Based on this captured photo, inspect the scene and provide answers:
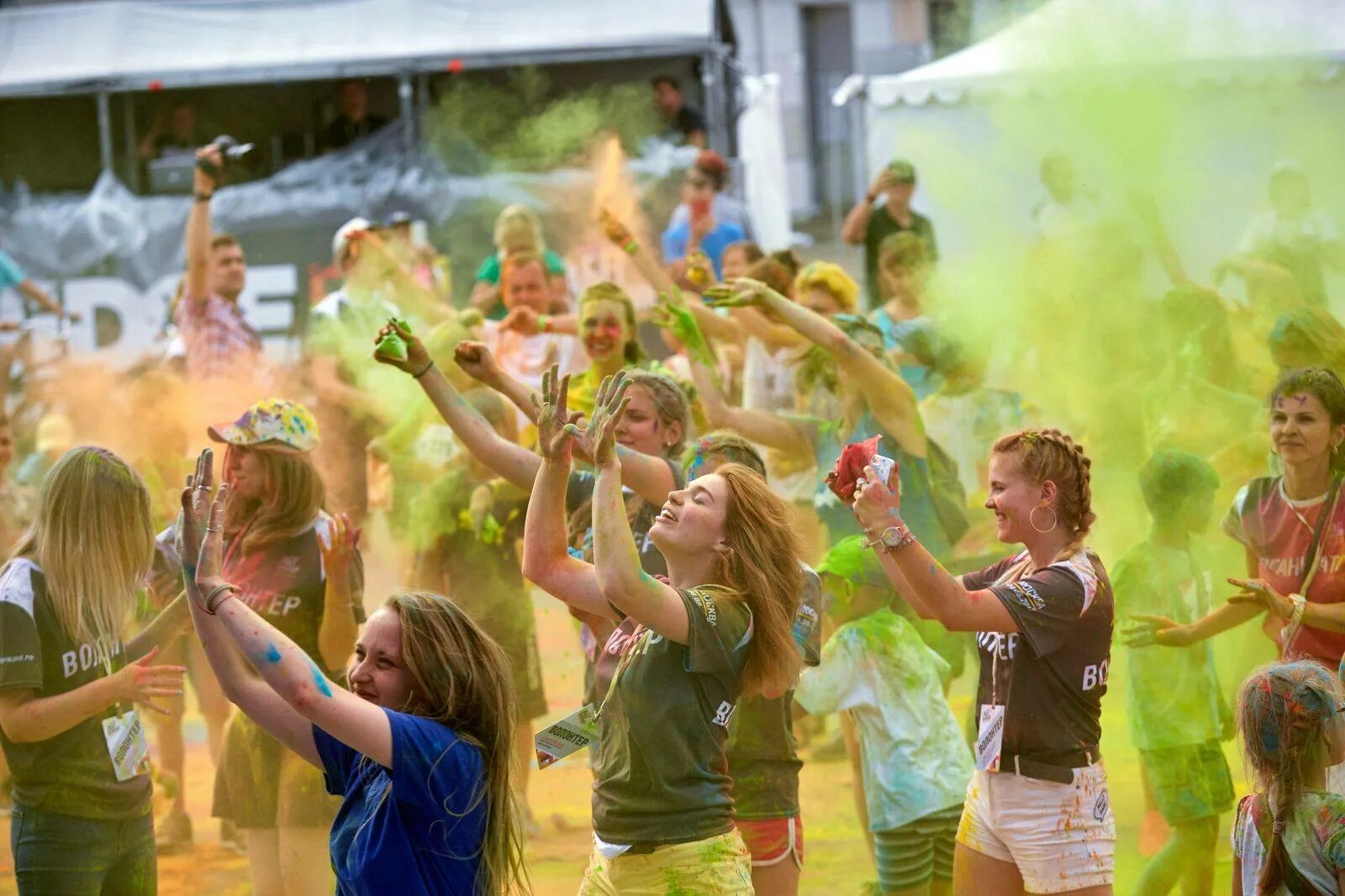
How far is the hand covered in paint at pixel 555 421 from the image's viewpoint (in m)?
3.25

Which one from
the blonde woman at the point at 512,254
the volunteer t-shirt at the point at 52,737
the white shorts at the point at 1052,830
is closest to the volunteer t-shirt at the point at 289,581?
the volunteer t-shirt at the point at 52,737

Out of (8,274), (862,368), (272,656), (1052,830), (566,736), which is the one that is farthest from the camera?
(8,274)

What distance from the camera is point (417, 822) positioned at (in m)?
2.82

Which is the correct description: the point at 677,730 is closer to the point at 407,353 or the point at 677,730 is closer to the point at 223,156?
the point at 407,353

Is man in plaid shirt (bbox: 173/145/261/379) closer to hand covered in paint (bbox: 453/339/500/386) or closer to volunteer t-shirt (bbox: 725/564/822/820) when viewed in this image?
hand covered in paint (bbox: 453/339/500/386)

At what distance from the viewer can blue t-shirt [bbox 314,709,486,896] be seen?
279 centimetres

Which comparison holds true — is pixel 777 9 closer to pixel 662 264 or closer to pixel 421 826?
pixel 662 264

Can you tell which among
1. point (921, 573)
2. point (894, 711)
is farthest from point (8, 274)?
point (921, 573)

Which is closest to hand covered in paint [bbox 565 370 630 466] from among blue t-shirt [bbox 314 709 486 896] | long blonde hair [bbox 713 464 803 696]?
long blonde hair [bbox 713 464 803 696]

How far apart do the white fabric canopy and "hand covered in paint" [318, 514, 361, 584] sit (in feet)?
28.2

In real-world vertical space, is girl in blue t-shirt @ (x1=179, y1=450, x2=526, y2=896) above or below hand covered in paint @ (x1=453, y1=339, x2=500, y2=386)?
below

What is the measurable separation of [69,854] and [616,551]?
1.70 metres

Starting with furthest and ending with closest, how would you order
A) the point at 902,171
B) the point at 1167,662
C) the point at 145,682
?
the point at 902,171 → the point at 1167,662 → the point at 145,682

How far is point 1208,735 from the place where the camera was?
467cm
